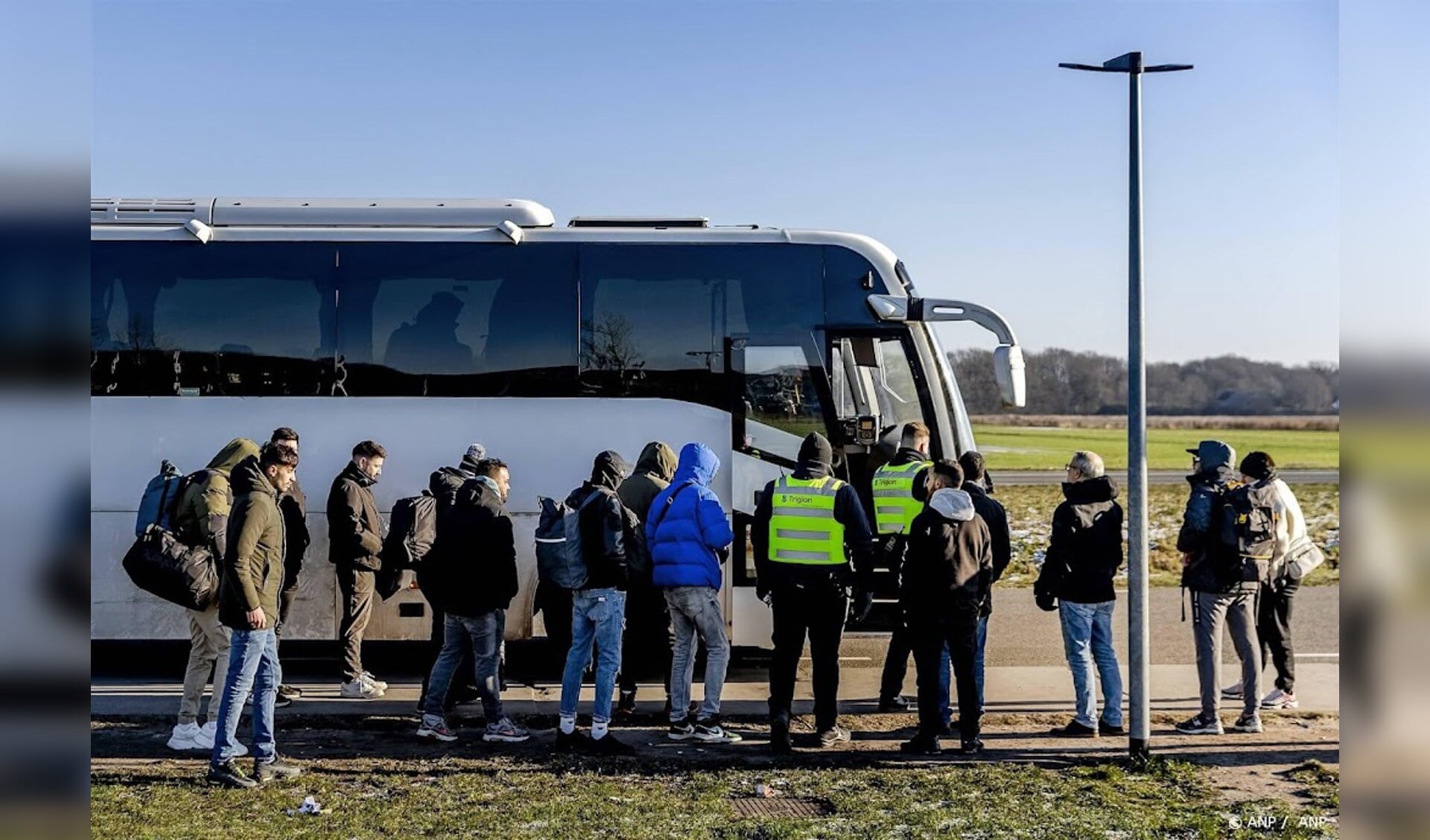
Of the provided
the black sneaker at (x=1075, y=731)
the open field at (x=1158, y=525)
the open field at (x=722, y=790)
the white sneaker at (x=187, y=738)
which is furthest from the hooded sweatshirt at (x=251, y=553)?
the open field at (x=1158, y=525)

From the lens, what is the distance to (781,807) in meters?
6.85

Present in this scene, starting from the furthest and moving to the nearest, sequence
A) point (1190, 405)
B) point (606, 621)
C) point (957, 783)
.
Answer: point (1190, 405) → point (606, 621) → point (957, 783)

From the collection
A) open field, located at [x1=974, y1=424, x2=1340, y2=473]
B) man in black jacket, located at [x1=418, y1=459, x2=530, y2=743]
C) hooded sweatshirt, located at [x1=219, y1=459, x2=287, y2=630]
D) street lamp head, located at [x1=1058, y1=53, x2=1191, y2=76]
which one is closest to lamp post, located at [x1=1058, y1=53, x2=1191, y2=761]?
street lamp head, located at [x1=1058, y1=53, x2=1191, y2=76]

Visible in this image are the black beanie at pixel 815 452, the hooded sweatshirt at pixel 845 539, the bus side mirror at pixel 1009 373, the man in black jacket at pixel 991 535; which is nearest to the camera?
the hooded sweatshirt at pixel 845 539

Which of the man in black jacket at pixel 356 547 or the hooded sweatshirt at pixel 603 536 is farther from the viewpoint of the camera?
the man in black jacket at pixel 356 547

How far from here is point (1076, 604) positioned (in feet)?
27.3

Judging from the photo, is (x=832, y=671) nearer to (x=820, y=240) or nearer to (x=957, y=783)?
(x=957, y=783)

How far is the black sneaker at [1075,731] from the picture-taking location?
8.48 m

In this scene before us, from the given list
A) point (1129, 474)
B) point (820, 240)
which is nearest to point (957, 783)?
point (1129, 474)

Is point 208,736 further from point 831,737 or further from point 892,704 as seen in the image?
point 892,704

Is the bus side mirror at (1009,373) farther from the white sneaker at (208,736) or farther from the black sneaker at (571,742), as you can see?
the white sneaker at (208,736)

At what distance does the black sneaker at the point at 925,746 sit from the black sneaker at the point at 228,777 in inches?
162

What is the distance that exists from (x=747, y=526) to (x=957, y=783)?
351cm

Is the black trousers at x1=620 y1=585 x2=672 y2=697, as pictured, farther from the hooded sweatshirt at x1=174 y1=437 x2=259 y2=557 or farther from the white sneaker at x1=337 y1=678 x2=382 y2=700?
the hooded sweatshirt at x1=174 y1=437 x2=259 y2=557
